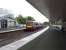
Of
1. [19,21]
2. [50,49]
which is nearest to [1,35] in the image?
[50,49]

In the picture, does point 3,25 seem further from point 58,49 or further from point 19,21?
point 19,21

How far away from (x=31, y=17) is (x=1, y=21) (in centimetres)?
4475

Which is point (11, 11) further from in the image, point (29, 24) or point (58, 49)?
point (58, 49)

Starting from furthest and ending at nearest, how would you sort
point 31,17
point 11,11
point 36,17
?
point 36,17 → point 31,17 → point 11,11

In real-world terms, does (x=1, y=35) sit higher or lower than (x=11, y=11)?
lower

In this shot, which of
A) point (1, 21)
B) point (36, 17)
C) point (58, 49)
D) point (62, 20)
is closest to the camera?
point (58, 49)

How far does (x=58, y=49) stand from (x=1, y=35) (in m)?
11.3

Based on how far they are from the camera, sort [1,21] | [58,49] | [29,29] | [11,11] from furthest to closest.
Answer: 1. [11,11]
2. [29,29]
3. [1,21]
4. [58,49]

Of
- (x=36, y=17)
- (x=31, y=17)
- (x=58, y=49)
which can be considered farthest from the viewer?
(x=36, y=17)

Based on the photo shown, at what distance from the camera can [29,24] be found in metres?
42.3

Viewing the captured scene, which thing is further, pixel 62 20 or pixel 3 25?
pixel 62 20

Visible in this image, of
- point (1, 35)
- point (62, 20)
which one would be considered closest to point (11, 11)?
point (62, 20)

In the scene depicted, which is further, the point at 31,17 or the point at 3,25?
the point at 31,17

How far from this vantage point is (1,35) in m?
21.1
